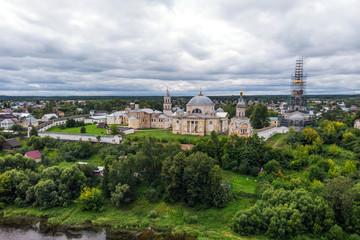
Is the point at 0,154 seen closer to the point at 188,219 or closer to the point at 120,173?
the point at 120,173

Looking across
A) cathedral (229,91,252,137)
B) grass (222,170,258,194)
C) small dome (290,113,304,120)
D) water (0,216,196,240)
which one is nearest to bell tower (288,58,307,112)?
small dome (290,113,304,120)

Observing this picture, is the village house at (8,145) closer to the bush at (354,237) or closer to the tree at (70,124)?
the tree at (70,124)

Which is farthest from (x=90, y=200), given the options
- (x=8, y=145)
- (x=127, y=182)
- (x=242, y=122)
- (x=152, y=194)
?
(x=242, y=122)

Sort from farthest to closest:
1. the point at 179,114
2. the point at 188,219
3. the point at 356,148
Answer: the point at 179,114 → the point at 356,148 → the point at 188,219

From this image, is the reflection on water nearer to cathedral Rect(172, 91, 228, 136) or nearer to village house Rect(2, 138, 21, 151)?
village house Rect(2, 138, 21, 151)

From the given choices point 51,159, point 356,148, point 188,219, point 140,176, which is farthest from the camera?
point 51,159

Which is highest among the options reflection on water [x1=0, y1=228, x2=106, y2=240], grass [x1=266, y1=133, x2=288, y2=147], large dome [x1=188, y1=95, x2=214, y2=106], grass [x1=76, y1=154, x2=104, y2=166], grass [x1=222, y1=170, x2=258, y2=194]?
large dome [x1=188, y1=95, x2=214, y2=106]

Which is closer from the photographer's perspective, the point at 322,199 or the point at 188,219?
the point at 322,199

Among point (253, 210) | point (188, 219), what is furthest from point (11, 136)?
point (253, 210)
